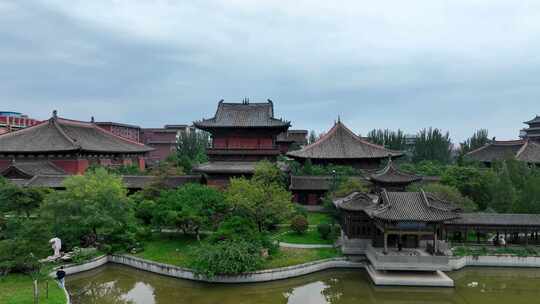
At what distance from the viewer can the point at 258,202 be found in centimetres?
2302

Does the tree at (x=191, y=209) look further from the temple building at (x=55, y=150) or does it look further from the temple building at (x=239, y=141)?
the temple building at (x=55, y=150)

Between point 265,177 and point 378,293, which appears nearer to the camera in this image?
point 378,293

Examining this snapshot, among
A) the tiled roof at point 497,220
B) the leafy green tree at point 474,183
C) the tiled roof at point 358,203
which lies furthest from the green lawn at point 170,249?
the leafy green tree at point 474,183

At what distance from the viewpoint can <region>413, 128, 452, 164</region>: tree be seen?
57.0m

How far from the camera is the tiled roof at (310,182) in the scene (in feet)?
103

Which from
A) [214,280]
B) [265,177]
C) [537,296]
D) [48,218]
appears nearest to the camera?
[537,296]

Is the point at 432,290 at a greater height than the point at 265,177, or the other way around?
the point at 265,177

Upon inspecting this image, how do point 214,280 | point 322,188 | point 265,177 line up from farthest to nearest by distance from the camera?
point 322,188 < point 265,177 < point 214,280

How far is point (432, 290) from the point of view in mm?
18172

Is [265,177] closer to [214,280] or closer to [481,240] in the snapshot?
[214,280]

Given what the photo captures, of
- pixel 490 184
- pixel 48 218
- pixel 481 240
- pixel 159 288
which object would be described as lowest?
pixel 159 288

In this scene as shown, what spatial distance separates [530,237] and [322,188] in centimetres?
1524

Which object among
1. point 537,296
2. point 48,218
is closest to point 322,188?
point 537,296

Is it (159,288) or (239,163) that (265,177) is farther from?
(159,288)
